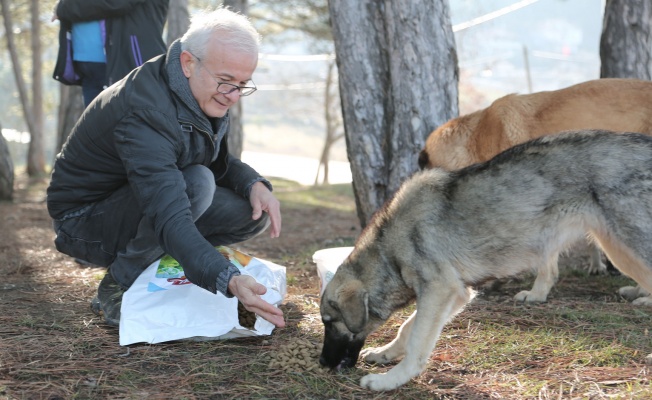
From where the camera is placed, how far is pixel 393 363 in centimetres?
330

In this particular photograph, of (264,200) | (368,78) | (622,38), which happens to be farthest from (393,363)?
(622,38)

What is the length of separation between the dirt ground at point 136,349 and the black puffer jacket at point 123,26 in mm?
1559

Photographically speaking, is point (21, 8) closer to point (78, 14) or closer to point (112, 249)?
point (78, 14)

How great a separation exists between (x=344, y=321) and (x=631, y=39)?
166 inches

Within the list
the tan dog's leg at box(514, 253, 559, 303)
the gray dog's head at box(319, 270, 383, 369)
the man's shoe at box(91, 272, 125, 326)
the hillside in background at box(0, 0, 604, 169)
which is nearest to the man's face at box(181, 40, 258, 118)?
the gray dog's head at box(319, 270, 383, 369)

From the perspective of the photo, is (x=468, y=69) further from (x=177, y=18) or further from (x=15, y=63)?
(x=177, y=18)

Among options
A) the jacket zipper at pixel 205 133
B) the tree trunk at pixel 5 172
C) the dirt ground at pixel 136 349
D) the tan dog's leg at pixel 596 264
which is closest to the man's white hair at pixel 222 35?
the jacket zipper at pixel 205 133

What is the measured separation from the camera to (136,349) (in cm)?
330

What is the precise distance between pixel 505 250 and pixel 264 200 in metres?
1.40

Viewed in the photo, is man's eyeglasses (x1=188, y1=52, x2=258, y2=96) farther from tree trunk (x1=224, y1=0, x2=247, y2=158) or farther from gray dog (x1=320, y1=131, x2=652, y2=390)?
tree trunk (x1=224, y1=0, x2=247, y2=158)

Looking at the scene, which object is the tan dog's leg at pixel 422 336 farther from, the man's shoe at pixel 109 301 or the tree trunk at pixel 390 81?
the tree trunk at pixel 390 81

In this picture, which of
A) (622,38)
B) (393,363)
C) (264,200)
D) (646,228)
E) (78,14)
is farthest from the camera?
(622,38)

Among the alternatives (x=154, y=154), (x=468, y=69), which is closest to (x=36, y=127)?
(x=154, y=154)

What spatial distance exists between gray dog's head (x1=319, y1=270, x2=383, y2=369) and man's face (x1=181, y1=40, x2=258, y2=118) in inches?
41.8
